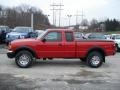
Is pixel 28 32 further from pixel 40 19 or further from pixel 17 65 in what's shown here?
pixel 40 19

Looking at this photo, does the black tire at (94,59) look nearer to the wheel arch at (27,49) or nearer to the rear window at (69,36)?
the rear window at (69,36)

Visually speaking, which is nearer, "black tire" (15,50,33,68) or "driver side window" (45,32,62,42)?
"black tire" (15,50,33,68)

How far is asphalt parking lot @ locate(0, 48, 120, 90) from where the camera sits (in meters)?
9.66

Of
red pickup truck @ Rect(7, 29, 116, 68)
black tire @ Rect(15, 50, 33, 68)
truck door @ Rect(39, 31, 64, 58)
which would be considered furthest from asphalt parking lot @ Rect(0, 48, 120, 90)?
truck door @ Rect(39, 31, 64, 58)

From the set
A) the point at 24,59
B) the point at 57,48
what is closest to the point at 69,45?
the point at 57,48

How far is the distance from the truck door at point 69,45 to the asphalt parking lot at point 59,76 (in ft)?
2.05

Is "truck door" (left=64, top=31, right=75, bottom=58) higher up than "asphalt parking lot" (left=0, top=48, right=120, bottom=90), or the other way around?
"truck door" (left=64, top=31, right=75, bottom=58)

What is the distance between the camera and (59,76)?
11.6 m

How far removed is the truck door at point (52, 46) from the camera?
13781 millimetres

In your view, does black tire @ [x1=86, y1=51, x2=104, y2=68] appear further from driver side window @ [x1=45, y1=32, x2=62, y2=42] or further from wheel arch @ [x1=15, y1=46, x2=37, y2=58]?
wheel arch @ [x1=15, y1=46, x2=37, y2=58]

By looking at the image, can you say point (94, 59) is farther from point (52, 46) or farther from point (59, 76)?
point (59, 76)

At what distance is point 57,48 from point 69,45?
1.94 ft

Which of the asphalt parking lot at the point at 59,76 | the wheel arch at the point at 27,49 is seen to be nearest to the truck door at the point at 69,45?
the asphalt parking lot at the point at 59,76

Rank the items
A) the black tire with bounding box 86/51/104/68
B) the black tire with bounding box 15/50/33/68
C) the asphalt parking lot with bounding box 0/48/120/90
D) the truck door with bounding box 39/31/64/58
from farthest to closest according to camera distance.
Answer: the black tire with bounding box 86/51/104/68 < the truck door with bounding box 39/31/64/58 < the black tire with bounding box 15/50/33/68 < the asphalt parking lot with bounding box 0/48/120/90
